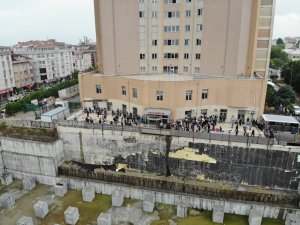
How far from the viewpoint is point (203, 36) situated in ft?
110

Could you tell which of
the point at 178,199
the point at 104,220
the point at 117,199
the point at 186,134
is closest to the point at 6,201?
the point at 104,220

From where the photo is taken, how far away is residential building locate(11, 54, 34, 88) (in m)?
65.1

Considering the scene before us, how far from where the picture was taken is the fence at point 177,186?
25.1 meters

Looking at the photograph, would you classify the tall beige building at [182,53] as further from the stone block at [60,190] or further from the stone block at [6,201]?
the stone block at [6,201]

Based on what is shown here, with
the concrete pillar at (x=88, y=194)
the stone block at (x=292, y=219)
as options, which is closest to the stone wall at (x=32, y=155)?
the concrete pillar at (x=88, y=194)

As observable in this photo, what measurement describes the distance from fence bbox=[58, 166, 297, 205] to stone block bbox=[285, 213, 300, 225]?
257cm

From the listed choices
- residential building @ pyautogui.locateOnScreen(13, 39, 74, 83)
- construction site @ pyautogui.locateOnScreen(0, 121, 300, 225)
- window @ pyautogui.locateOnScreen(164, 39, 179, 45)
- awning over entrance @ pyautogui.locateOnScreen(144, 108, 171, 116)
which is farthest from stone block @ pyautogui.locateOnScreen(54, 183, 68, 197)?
residential building @ pyautogui.locateOnScreen(13, 39, 74, 83)

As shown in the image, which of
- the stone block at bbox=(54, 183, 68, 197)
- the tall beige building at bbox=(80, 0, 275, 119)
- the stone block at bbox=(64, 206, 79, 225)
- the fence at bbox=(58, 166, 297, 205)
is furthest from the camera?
the tall beige building at bbox=(80, 0, 275, 119)

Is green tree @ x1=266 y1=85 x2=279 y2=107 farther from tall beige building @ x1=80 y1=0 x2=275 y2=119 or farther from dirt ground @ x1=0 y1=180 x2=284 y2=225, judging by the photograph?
dirt ground @ x1=0 y1=180 x2=284 y2=225

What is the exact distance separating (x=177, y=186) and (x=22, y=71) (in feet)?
192

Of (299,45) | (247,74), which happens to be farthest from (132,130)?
(299,45)

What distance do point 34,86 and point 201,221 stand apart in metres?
63.8

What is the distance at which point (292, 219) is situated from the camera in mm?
21750

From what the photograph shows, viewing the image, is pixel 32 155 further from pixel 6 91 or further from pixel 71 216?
pixel 6 91
